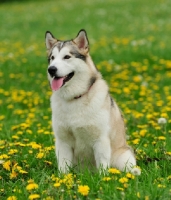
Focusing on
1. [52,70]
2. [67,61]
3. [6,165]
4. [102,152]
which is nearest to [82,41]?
[67,61]

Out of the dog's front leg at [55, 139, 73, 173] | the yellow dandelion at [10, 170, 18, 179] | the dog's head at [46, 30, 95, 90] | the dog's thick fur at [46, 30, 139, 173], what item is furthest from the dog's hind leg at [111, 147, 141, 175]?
the yellow dandelion at [10, 170, 18, 179]

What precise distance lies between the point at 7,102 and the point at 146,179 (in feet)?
15.8

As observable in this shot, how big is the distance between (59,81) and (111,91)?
169 inches

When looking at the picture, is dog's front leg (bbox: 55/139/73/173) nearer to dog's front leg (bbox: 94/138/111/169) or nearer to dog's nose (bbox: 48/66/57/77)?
dog's front leg (bbox: 94/138/111/169)

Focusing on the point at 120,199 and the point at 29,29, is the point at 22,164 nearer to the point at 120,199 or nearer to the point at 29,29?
the point at 120,199

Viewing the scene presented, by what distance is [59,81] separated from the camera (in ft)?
14.3

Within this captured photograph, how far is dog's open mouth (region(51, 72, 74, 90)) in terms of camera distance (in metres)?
4.36

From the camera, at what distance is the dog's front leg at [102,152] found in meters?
4.32

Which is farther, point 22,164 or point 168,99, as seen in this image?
point 168,99

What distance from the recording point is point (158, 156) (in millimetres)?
4738

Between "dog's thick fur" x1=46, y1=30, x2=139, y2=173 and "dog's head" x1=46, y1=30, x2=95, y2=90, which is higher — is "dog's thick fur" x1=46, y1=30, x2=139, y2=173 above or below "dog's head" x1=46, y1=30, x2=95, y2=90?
below

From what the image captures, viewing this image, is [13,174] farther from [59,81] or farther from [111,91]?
[111,91]

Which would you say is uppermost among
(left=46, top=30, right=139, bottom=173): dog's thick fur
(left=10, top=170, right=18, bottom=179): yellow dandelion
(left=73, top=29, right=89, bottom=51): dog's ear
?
(left=73, top=29, right=89, bottom=51): dog's ear

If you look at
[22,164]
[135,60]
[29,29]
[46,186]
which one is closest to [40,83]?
[135,60]
